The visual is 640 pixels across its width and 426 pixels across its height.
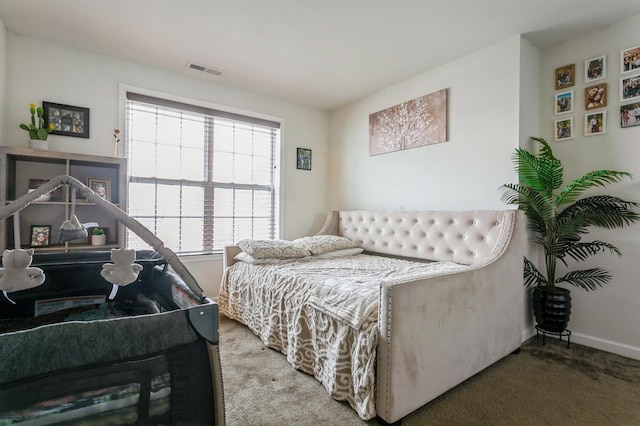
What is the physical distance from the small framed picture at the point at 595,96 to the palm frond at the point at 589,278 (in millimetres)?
1267

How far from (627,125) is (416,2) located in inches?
69.7

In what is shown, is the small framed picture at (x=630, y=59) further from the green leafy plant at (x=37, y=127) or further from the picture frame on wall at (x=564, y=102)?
the green leafy plant at (x=37, y=127)

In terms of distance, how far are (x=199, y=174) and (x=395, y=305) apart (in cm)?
270

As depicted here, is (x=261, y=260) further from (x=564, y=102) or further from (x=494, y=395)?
(x=564, y=102)

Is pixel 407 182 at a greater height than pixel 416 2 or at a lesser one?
lesser

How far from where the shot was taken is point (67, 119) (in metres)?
2.66

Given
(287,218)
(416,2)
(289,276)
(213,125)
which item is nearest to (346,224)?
(287,218)

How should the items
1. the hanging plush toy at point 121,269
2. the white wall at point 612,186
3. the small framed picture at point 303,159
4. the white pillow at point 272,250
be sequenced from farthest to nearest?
the small framed picture at point 303,159
the white pillow at point 272,250
the white wall at point 612,186
the hanging plush toy at point 121,269

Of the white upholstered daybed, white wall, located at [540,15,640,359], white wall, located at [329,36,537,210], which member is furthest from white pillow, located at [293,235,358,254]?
white wall, located at [540,15,640,359]

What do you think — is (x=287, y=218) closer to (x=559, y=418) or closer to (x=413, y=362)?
(x=413, y=362)

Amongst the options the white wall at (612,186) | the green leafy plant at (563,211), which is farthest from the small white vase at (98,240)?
the white wall at (612,186)

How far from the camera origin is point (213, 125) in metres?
3.44

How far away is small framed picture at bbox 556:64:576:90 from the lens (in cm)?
251

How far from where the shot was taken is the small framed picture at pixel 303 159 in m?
4.02
